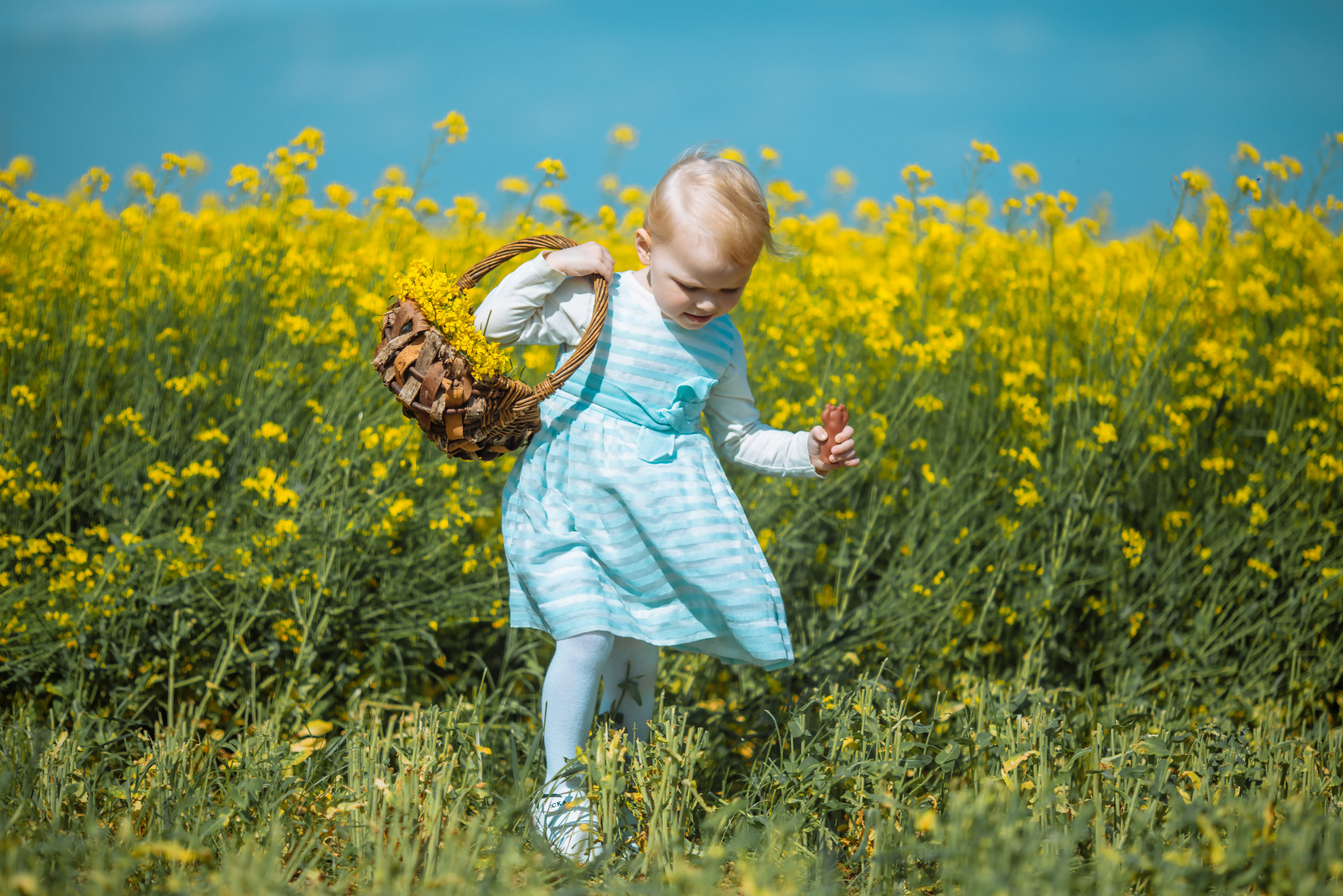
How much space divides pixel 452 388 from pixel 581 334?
13.0 inches

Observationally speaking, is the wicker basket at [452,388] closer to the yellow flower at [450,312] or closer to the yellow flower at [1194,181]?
the yellow flower at [450,312]

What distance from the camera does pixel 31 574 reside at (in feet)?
7.48

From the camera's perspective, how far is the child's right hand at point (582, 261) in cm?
171

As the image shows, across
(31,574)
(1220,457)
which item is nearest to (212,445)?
(31,574)

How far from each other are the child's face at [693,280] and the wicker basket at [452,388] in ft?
0.36

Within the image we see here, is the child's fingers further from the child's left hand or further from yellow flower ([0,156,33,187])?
yellow flower ([0,156,33,187])

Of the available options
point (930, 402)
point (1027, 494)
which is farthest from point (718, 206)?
point (1027, 494)

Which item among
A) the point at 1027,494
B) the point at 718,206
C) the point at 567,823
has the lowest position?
the point at 567,823

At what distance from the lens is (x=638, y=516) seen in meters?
1.70

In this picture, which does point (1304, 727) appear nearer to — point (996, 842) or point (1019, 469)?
point (1019, 469)

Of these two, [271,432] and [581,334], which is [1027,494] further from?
[271,432]

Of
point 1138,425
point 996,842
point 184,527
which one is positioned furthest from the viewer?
point 1138,425

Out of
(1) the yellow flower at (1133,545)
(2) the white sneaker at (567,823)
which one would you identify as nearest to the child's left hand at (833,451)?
(2) the white sneaker at (567,823)

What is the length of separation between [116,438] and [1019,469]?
2.43 meters
